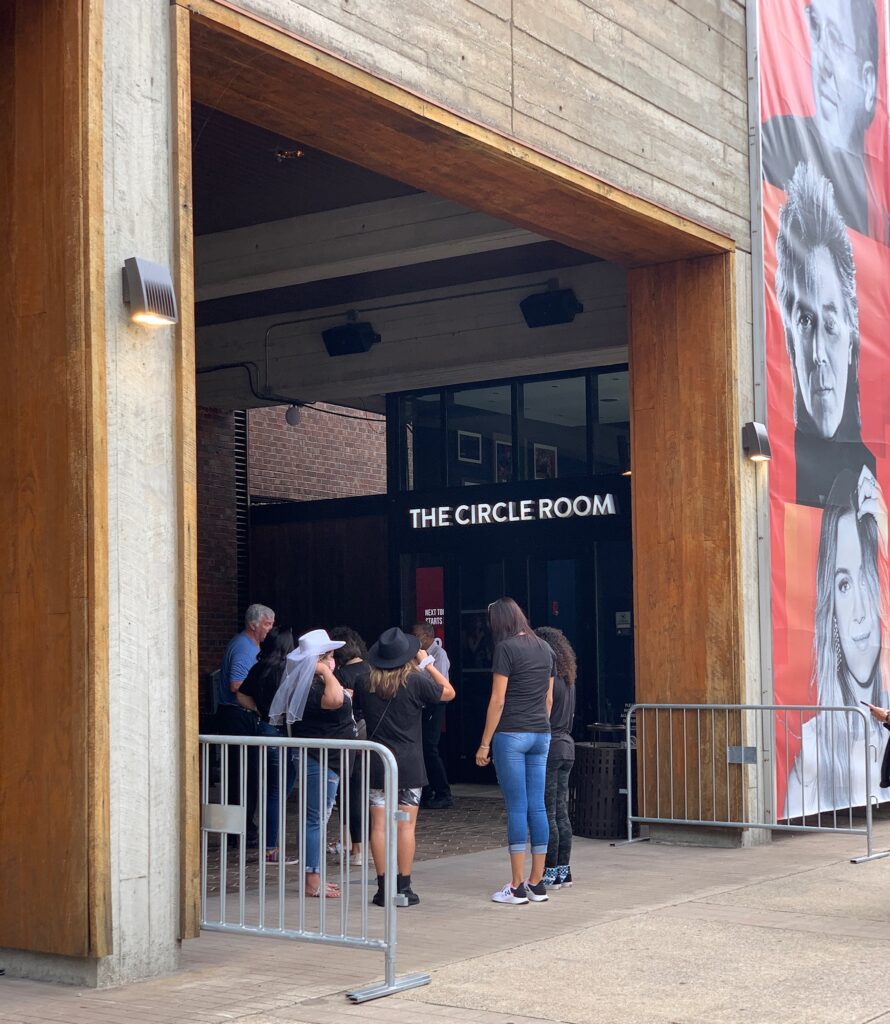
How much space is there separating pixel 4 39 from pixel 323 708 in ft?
14.6

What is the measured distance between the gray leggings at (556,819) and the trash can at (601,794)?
95.4 inches

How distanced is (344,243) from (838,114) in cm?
478

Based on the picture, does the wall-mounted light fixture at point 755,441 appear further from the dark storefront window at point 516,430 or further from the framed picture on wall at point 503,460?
the framed picture on wall at point 503,460

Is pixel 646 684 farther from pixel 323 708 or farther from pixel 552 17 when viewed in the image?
pixel 552 17

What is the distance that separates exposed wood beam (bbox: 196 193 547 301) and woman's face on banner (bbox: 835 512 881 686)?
13.0ft

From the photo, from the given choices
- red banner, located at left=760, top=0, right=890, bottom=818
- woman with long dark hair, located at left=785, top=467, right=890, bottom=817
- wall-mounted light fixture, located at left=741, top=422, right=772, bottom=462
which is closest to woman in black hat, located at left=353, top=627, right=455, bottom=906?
wall-mounted light fixture, located at left=741, top=422, right=772, bottom=462

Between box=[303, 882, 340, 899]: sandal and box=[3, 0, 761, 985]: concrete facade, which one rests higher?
box=[3, 0, 761, 985]: concrete facade

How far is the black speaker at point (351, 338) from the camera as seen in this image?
55.2ft

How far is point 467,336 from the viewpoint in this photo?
636 inches

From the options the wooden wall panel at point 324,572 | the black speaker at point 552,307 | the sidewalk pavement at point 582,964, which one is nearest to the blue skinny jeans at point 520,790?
the sidewalk pavement at point 582,964

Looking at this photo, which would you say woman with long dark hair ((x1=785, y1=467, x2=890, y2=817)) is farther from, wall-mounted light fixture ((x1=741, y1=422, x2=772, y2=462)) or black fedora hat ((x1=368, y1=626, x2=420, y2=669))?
black fedora hat ((x1=368, y1=626, x2=420, y2=669))

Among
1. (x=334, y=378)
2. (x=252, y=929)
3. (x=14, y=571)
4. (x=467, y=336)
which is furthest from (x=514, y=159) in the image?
(x=334, y=378)

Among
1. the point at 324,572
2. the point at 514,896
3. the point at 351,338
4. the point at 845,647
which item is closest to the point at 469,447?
the point at 351,338

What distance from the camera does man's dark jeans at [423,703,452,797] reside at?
1446 centimetres
